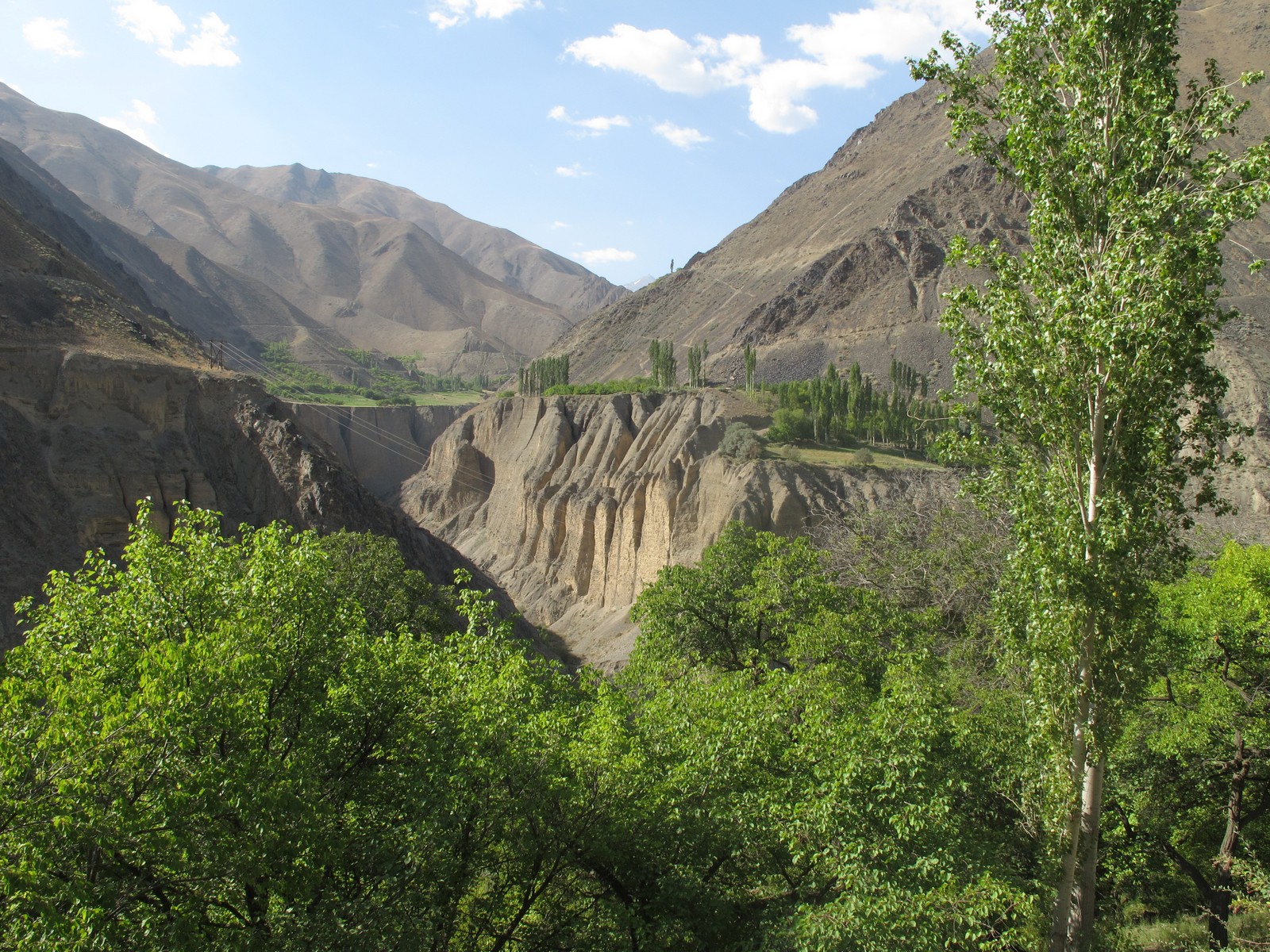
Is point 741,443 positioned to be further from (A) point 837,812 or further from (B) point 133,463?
(A) point 837,812

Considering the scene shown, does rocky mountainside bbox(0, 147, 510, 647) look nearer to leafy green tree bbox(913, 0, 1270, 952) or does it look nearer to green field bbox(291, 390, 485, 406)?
leafy green tree bbox(913, 0, 1270, 952)

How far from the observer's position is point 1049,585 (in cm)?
982

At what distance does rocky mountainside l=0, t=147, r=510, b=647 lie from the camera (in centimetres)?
3194

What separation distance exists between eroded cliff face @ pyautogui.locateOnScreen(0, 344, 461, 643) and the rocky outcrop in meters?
39.0

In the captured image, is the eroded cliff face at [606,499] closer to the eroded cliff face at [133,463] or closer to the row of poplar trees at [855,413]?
the row of poplar trees at [855,413]

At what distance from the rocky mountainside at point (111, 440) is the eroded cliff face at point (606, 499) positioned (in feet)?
25.8

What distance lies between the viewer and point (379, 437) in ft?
287

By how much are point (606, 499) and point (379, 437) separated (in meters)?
44.2

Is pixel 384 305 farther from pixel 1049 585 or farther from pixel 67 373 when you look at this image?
pixel 1049 585

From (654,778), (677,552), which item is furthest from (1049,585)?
(677,552)

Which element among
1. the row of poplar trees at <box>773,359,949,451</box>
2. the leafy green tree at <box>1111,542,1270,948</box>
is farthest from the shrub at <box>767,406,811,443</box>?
the leafy green tree at <box>1111,542,1270,948</box>

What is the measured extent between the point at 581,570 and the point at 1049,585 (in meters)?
42.7

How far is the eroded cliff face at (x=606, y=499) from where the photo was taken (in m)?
43.4

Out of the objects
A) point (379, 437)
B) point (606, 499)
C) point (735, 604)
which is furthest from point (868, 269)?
point (735, 604)
